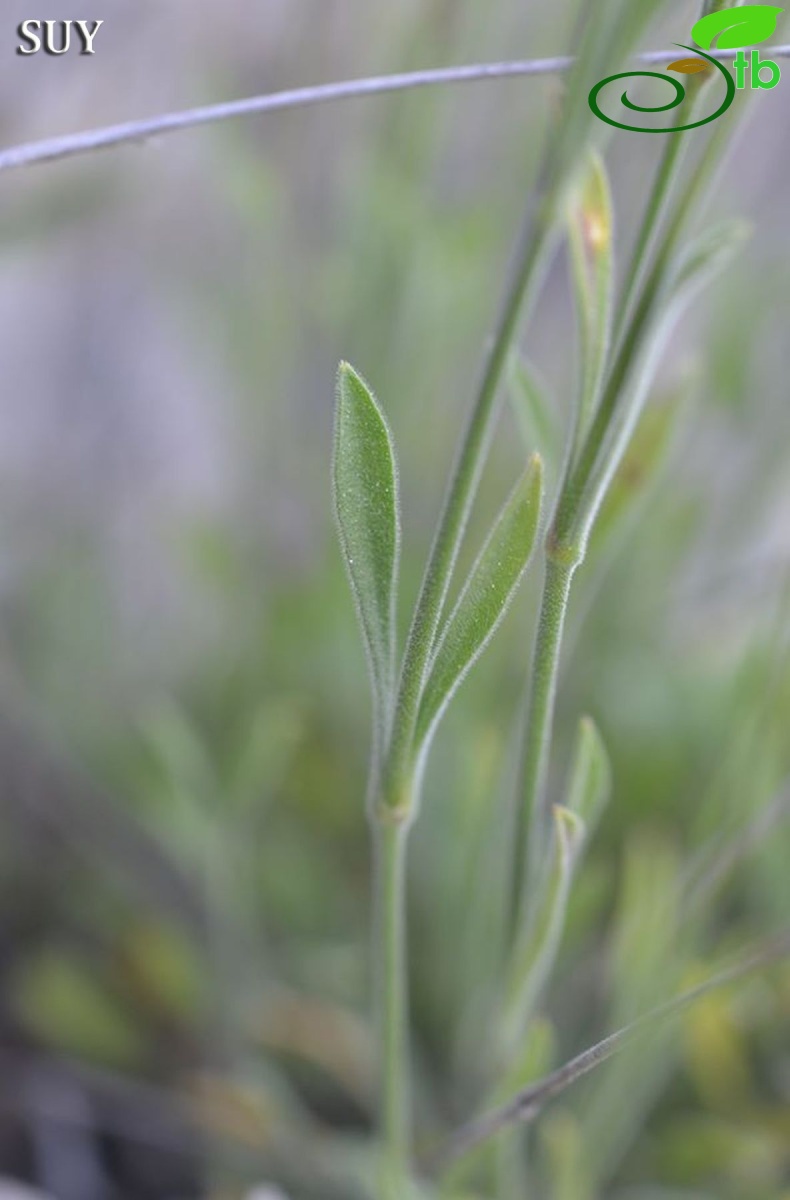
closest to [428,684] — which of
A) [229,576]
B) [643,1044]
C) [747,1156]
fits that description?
[643,1044]

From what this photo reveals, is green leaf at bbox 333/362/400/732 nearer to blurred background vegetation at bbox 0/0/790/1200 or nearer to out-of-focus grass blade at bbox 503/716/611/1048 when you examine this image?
out-of-focus grass blade at bbox 503/716/611/1048

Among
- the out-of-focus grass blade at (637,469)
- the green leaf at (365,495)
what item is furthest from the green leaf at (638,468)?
the green leaf at (365,495)

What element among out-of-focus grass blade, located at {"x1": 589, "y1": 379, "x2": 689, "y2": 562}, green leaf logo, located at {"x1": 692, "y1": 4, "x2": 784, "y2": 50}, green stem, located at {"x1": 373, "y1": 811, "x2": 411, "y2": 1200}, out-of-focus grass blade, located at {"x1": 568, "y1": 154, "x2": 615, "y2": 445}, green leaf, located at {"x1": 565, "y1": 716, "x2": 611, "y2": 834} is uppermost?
green leaf logo, located at {"x1": 692, "y1": 4, "x2": 784, "y2": 50}

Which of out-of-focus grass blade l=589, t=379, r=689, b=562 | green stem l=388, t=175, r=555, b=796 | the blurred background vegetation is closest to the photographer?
green stem l=388, t=175, r=555, b=796

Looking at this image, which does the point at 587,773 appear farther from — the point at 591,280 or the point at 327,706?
the point at 327,706

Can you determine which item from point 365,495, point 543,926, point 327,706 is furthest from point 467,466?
point 327,706

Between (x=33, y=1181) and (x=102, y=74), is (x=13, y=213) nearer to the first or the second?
(x=102, y=74)

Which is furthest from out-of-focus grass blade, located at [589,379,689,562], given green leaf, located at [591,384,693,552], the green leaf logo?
the green leaf logo

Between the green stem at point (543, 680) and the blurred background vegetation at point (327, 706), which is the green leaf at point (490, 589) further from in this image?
the blurred background vegetation at point (327, 706)
